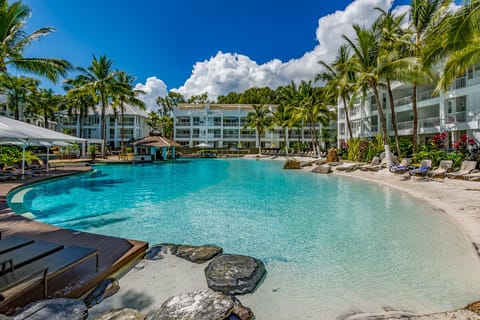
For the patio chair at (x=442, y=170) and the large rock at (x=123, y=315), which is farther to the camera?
the patio chair at (x=442, y=170)

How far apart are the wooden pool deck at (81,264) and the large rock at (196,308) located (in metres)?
1.13

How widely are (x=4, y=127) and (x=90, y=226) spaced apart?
4309 millimetres

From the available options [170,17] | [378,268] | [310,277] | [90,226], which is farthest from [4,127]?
[170,17]

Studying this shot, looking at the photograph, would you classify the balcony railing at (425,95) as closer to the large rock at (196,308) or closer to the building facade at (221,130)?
the large rock at (196,308)

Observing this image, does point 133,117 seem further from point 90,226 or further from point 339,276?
point 339,276

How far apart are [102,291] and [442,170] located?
15388 millimetres

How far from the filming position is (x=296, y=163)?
2231cm

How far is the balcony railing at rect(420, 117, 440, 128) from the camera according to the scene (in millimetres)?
18594

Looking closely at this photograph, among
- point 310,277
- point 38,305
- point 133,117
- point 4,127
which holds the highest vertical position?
point 133,117

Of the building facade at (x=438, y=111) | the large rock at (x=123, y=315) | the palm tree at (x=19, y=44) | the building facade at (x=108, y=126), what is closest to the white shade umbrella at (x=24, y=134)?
the palm tree at (x=19, y=44)

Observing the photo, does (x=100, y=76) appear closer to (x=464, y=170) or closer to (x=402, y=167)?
(x=402, y=167)

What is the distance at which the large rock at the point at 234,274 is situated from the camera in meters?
3.66

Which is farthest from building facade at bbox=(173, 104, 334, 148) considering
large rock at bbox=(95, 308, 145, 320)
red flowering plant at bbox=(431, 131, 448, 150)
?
large rock at bbox=(95, 308, 145, 320)

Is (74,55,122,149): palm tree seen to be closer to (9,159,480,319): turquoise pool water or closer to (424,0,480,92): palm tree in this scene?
(9,159,480,319): turquoise pool water
